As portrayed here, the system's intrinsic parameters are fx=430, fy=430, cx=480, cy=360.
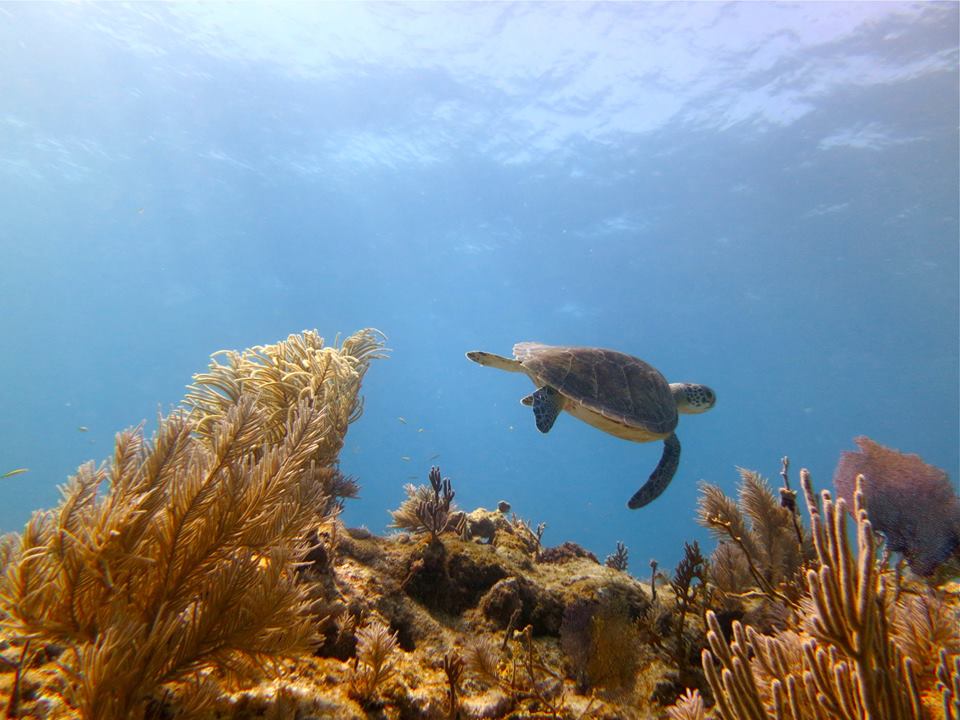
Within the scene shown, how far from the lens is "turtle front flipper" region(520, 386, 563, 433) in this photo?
588cm

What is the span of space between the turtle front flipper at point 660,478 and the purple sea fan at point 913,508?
223cm

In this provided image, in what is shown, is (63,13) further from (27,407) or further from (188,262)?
(27,407)

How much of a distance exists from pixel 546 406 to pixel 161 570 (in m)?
4.69

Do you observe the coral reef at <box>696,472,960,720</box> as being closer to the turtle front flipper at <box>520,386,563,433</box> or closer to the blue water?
the turtle front flipper at <box>520,386,563,433</box>

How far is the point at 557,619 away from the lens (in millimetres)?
3641

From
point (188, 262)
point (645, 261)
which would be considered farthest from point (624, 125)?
point (188, 262)

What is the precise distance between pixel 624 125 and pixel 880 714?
2656cm

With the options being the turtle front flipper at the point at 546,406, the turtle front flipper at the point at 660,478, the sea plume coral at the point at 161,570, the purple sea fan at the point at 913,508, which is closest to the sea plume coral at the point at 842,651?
the sea plume coral at the point at 161,570

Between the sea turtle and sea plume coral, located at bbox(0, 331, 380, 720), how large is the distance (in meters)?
3.81

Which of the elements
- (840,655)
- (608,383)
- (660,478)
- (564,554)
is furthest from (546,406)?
(840,655)

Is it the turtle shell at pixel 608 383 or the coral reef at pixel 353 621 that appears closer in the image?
the coral reef at pixel 353 621

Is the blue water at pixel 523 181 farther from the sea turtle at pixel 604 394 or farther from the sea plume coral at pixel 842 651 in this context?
the sea plume coral at pixel 842 651

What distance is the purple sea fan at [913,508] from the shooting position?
362 centimetres

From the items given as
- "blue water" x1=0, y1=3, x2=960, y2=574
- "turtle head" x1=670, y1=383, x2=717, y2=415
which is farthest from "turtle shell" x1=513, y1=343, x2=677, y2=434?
"blue water" x1=0, y1=3, x2=960, y2=574
